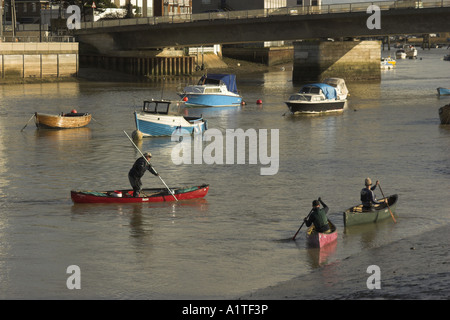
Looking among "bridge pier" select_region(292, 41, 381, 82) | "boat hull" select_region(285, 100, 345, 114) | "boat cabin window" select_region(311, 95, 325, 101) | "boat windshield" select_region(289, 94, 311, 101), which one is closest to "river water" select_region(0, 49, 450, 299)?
"boat hull" select_region(285, 100, 345, 114)

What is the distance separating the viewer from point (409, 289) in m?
19.1

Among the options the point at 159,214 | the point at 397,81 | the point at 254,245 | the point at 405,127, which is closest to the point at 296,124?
the point at 405,127

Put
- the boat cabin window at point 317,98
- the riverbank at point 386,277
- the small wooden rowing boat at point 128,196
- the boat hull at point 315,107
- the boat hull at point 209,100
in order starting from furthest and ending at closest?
the boat hull at point 209,100
the boat cabin window at point 317,98
the boat hull at point 315,107
the small wooden rowing boat at point 128,196
the riverbank at point 386,277

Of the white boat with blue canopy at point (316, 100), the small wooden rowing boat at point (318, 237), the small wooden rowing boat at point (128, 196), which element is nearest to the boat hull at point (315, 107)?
the white boat with blue canopy at point (316, 100)

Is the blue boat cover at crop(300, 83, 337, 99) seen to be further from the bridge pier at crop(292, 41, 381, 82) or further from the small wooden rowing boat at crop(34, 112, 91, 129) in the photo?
the bridge pier at crop(292, 41, 381, 82)

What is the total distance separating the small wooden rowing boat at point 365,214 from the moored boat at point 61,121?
106 ft

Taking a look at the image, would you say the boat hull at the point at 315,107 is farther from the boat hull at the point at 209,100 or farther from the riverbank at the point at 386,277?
the riverbank at the point at 386,277

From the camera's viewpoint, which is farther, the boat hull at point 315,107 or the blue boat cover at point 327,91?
the blue boat cover at point 327,91

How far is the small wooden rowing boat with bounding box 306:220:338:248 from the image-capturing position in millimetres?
24297

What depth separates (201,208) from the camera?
30281mm

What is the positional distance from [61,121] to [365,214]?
33.6m

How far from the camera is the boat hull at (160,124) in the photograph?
168 feet
